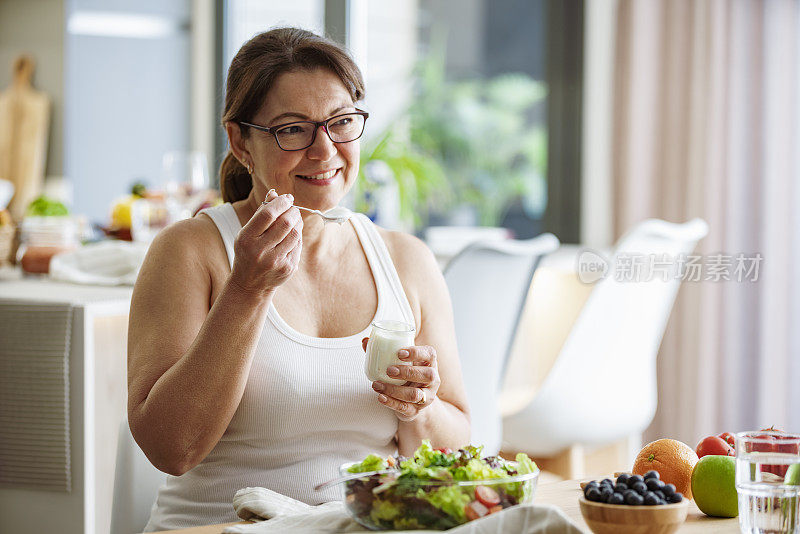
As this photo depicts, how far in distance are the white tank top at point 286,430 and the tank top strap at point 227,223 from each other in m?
0.14

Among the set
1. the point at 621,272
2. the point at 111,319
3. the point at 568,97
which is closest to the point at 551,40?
the point at 568,97

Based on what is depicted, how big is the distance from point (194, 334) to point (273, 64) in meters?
0.45

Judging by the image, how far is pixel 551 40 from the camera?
3777mm

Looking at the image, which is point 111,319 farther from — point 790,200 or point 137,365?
point 790,200

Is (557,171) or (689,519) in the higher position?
(557,171)

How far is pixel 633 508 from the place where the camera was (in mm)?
917

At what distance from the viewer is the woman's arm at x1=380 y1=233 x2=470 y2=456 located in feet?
4.98

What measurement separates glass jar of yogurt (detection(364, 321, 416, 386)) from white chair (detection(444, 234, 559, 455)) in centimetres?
81

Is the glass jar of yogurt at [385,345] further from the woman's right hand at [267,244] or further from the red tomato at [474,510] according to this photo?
the red tomato at [474,510]

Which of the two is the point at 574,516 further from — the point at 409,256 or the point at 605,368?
the point at 605,368

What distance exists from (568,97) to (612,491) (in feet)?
9.69

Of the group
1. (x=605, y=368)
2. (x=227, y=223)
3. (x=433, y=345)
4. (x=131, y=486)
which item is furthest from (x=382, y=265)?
(x=605, y=368)

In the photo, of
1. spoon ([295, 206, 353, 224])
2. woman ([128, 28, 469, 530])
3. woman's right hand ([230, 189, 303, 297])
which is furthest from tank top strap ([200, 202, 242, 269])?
woman's right hand ([230, 189, 303, 297])

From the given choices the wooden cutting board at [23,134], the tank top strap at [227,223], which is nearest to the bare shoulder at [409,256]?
the tank top strap at [227,223]
